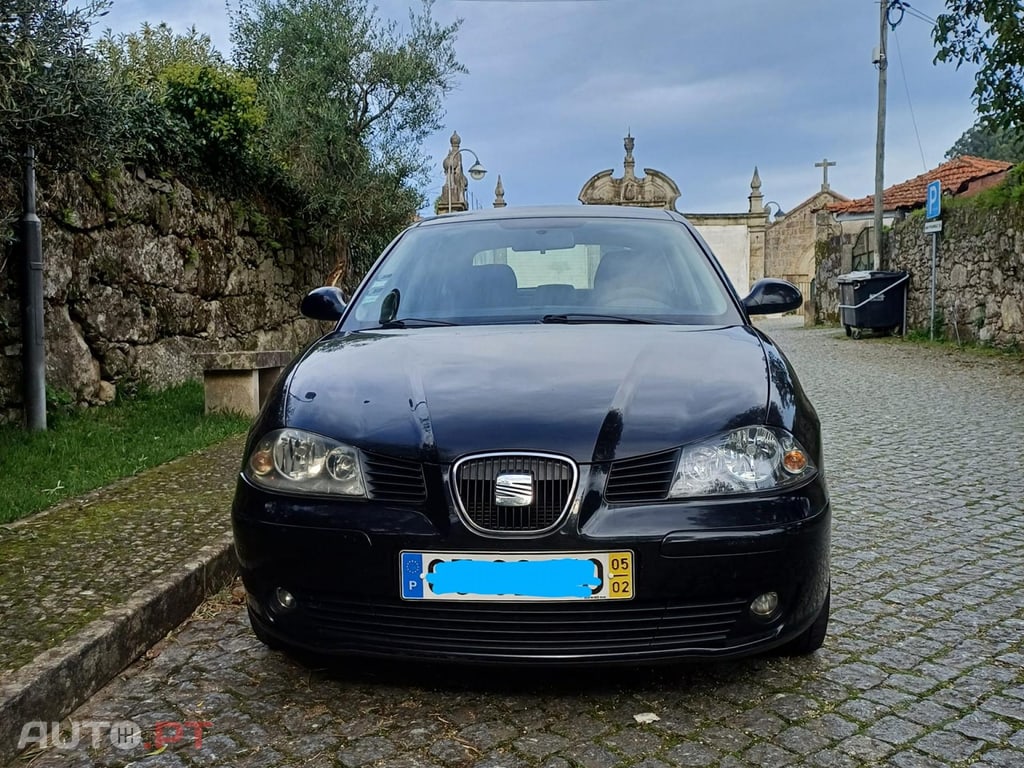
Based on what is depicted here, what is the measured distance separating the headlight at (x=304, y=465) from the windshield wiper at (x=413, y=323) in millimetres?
931

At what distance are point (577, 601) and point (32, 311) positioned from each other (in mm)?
5330

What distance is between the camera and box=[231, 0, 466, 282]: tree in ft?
44.5

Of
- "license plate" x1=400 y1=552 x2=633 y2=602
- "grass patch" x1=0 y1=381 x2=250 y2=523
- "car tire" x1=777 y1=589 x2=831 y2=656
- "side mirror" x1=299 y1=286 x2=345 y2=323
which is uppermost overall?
"side mirror" x1=299 y1=286 x2=345 y2=323

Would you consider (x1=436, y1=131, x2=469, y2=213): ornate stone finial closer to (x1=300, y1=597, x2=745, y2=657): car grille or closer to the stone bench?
the stone bench

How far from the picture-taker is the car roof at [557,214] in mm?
4328

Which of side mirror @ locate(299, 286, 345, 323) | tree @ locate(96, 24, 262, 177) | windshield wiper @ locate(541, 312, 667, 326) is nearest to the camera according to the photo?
windshield wiper @ locate(541, 312, 667, 326)

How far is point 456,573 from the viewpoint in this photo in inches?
95.7

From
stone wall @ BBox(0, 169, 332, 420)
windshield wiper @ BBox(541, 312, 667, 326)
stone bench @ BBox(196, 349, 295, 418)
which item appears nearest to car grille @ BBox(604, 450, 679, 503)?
windshield wiper @ BBox(541, 312, 667, 326)

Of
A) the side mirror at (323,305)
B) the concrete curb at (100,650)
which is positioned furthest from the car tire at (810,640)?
the side mirror at (323,305)

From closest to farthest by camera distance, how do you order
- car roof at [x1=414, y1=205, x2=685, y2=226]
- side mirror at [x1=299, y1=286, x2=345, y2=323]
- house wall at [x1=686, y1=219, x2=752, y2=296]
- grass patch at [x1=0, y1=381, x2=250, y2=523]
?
1. side mirror at [x1=299, y1=286, x2=345, y2=323]
2. car roof at [x1=414, y1=205, x2=685, y2=226]
3. grass patch at [x1=0, y1=381, x2=250, y2=523]
4. house wall at [x1=686, y1=219, x2=752, y2=296]

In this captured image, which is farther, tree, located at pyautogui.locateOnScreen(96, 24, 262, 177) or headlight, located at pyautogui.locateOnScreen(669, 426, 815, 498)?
tree, located at pyautogui.locateOnScreen(96, 24, 262, 177)

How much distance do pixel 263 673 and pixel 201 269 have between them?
781 centimetres

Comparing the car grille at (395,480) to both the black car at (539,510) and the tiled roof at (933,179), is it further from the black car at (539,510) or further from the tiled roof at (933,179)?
the tiled roof at (933,179)

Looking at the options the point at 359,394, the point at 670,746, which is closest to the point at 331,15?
the point at 359,394
